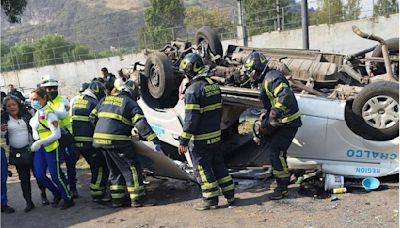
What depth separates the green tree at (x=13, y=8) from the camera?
518 inches

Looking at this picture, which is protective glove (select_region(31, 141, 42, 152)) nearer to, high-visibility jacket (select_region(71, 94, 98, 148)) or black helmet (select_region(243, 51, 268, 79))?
high-visibility jacket (select_region(71, 94, 98, 148))

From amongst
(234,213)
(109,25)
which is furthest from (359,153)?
(109,25)

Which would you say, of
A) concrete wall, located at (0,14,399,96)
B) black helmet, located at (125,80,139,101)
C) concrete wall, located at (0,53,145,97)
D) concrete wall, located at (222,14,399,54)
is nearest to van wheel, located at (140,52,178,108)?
black helmet, located at (125,80,139,101)

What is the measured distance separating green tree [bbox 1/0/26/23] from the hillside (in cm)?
7292

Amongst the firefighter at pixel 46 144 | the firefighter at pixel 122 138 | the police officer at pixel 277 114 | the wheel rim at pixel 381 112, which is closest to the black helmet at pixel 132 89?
the firefighter at pixel 122 138

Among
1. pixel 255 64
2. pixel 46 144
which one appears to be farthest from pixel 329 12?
pixel 46 144

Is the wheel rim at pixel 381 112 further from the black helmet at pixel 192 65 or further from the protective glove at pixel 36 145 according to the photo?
the protective glove at pixel 36 145

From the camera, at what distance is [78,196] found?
5777 millimetres

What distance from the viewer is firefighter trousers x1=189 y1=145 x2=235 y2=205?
4.86m

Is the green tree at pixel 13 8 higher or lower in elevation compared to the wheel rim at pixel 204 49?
higher

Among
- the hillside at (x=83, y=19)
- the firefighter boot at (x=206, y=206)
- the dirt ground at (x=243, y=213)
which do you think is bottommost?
the dirt ground at (x=243, y=213)

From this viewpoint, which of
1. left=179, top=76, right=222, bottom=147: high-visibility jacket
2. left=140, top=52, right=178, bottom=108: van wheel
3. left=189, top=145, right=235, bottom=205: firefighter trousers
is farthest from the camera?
left=140, top=52, right=178, bottom=108: van wheel

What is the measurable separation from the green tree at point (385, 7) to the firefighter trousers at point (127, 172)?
1350 centimetres

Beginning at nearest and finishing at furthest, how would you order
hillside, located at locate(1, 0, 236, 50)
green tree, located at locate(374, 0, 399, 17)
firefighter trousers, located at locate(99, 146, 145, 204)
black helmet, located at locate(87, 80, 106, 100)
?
1. firefighter trousers, located at locate(99, 146, 145, 204)
2. black helmet, located at locate(87, 80, 106, 100)
3. green tree, located at locate(374, 0, 399, 17)
4. hillside, located at locate(1, 0, 236, 50)
